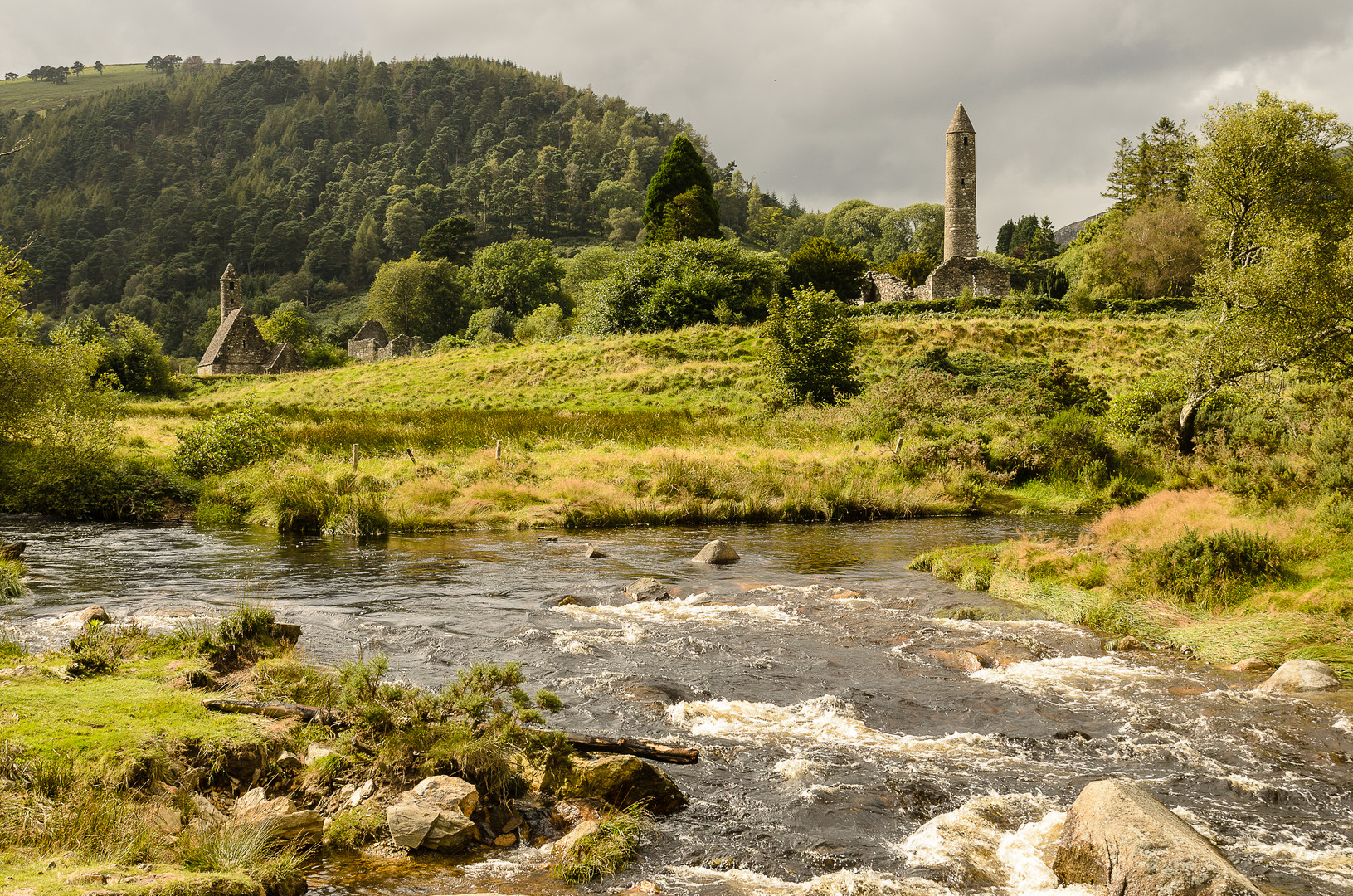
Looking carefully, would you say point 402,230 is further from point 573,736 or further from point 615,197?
point 573,736

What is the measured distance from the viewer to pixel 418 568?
16500 millimetres

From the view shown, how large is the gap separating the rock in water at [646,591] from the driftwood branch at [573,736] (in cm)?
624

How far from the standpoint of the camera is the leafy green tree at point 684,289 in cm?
5628

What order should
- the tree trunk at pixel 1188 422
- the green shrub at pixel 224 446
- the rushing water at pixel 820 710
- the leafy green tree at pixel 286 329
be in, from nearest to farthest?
the rushing water at pixel 820 710, the tree trunk at pixel 1188 422, the green shrub at pixel 224 446, the leafy green tree at pixel 286 329

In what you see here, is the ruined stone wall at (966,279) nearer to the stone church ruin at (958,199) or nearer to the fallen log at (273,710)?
the stone church ruin at (958,199)

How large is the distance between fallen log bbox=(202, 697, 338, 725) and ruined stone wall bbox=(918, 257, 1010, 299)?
67.0 m

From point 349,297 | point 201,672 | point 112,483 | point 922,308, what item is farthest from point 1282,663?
point 349,297

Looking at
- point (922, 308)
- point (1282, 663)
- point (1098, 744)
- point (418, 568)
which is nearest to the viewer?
point (1098, 744)

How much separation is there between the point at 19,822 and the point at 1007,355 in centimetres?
4706

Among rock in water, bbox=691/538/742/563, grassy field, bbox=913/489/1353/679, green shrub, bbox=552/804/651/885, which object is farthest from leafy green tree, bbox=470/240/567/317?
green shrub, bbox=552/804/651/885

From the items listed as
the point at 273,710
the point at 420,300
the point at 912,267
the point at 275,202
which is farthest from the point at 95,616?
the point at 275,202

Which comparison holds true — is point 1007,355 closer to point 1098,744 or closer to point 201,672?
point 1098,744

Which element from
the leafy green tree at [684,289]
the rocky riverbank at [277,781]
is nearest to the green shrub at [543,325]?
the leafy green tree at [684,289]

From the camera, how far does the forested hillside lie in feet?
437
